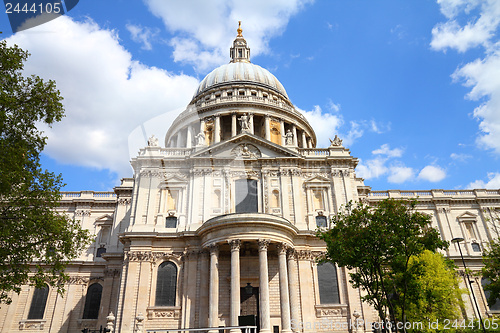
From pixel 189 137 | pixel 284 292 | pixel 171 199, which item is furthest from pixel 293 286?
pixel 189 137

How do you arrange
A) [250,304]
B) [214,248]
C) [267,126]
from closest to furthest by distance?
[214,248], [250,304], [267,126]

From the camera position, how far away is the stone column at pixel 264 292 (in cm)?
2430

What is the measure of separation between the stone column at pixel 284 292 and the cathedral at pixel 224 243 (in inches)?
3.0

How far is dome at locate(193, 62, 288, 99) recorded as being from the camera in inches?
2201

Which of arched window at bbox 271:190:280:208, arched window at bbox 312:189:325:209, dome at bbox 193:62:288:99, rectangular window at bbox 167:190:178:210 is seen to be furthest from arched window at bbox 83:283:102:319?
dome at bbox 193:62:288:99

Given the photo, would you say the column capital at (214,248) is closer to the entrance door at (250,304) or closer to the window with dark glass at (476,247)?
the entrance door at (250,304)

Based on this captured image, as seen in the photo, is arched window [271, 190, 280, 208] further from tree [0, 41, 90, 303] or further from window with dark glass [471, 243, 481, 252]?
window with dark glass [471, 243, 481, 252]

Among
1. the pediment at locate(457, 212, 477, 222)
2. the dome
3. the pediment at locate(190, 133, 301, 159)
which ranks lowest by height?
the pediment at locate(457, 212, 477, 222)

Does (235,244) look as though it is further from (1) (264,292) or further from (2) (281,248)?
(1) (264,292)

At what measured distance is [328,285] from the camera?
2936 centimetres

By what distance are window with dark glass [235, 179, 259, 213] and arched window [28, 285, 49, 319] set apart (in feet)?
70.1

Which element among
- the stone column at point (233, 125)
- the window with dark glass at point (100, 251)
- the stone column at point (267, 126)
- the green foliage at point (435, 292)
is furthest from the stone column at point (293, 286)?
the window with dark glass at point (100, 251)

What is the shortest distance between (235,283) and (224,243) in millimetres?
3238

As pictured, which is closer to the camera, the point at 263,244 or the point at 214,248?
the point at 263,244
